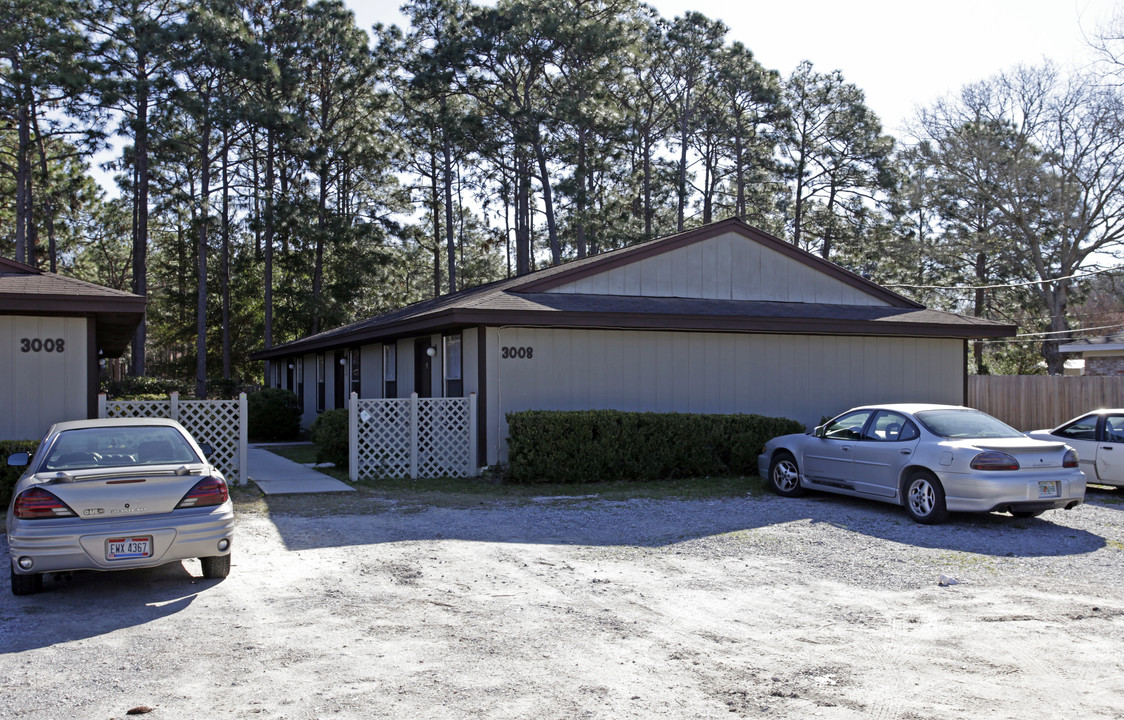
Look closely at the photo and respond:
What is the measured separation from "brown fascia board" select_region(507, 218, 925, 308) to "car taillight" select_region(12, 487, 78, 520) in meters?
9.52

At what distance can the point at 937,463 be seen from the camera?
9.85 m

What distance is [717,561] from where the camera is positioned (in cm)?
821

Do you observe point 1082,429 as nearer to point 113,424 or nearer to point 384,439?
point 384,439

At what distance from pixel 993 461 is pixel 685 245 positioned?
8206mm

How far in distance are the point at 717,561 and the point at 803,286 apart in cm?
1058

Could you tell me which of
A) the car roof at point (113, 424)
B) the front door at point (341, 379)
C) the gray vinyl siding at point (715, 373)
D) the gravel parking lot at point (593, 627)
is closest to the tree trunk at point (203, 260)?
the front door at point (341, 379)

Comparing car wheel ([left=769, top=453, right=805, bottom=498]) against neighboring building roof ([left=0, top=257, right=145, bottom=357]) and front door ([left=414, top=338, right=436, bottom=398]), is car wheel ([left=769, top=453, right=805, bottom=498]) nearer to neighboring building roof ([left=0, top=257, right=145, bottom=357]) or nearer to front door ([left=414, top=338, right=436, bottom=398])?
front door ([left=414, top=338, right=436, bottom=398])

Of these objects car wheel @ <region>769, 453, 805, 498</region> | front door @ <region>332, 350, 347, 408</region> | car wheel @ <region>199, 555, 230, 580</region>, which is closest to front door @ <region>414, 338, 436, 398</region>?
front door @ <region>332, 350, 347, 408</region>

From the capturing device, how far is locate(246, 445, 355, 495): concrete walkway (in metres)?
12.8

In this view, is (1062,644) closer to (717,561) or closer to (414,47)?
(717,561)

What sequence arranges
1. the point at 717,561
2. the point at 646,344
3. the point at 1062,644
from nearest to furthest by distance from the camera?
the point at 1062,644 → the point at 717,561 → the point at 646,344

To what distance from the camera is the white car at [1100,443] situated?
12500 millimetres

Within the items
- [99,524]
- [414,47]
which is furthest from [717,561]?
[414,47]

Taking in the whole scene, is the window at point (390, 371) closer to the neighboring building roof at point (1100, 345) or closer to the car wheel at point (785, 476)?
the car wheel at point (785, 476)
